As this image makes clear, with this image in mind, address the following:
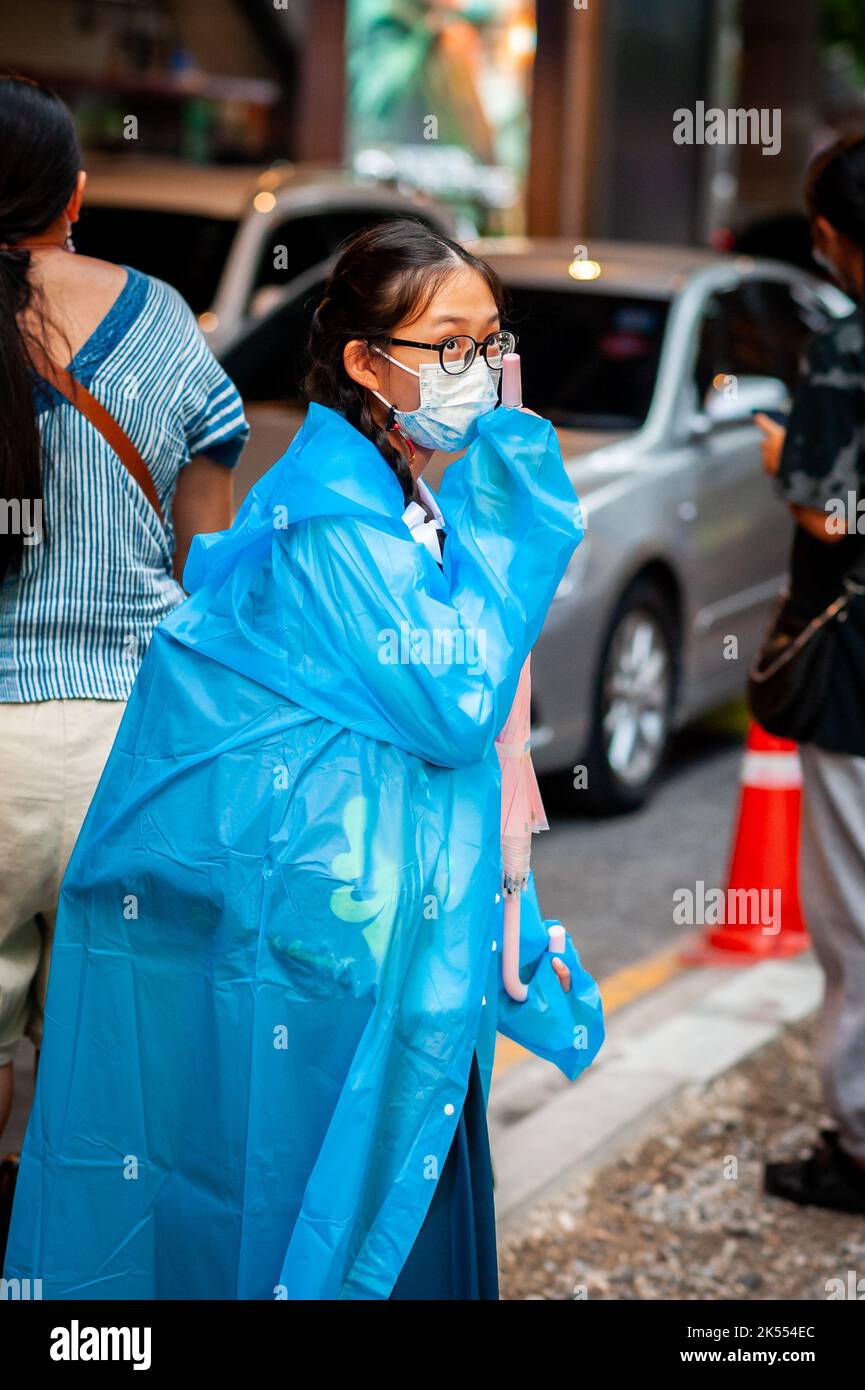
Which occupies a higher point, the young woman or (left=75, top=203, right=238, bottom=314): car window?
(left=75, top=203, right=238, bottom=314): car window

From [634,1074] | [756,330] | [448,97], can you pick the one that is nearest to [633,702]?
[756,330]

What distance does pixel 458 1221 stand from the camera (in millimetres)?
2504

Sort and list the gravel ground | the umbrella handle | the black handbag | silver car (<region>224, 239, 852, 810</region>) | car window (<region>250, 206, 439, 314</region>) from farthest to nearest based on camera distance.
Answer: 1. car window (<region>250, 206, 439, 314</region>)
2. silver car (<region>224, 239, 852, 810</region>)
3. the black handbag
4. the gravel ground
5. the umbrella handle

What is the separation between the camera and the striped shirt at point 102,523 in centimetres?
275

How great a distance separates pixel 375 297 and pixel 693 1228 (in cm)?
218

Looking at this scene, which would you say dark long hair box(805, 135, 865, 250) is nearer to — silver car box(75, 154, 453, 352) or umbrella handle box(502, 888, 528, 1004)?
umbrella handle box(502, 888, 528, 1004)

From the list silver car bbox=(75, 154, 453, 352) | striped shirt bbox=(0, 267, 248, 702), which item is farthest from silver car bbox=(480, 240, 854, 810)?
striped shirt bbox=(0, 267, 248, 702)

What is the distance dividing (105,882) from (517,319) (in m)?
0.98

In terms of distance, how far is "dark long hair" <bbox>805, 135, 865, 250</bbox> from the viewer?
371 centimetres

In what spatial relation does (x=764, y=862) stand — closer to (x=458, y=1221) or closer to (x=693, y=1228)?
(x=693, y=1228)

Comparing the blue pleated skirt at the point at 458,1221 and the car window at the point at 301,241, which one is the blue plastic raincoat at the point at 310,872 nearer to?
the blue pleated skirt at the point at 458,1221

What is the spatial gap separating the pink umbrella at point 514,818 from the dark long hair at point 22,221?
2.47 feet

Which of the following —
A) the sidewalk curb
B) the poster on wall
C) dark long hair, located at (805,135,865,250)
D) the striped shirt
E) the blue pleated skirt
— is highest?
the poster on wall
